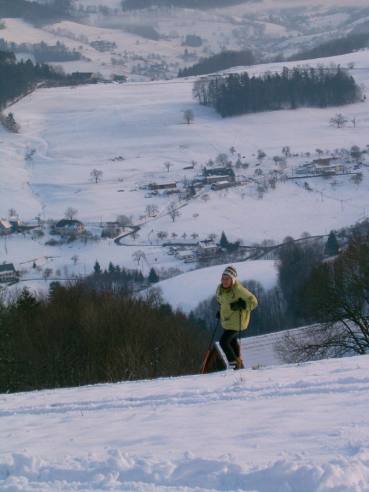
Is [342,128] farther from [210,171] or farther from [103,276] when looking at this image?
[103,276]

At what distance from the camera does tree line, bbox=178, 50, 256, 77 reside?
401ft

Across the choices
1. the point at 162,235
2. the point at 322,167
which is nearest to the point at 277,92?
the point at 322,167

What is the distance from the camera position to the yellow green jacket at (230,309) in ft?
23.9

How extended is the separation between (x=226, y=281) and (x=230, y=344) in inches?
30.4

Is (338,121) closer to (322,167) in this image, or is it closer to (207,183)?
(322,167)

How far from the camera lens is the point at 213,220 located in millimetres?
44281

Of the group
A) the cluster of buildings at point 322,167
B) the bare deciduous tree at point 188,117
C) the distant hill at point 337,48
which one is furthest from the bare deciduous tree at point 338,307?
the distant hill at point 337,48

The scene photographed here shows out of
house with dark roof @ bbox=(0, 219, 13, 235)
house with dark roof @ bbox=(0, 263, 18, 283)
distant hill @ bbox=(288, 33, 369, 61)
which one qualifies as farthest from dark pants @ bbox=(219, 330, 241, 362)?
distant hill @ bbox=(288, 33, 369, 61)

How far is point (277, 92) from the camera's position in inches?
3191

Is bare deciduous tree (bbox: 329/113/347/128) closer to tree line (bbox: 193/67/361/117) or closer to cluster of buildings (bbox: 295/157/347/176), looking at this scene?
tree line (bbox: 193/67/361/117)

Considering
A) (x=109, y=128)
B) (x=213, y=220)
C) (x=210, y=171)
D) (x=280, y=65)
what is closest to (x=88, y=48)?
(x=280, y=65)

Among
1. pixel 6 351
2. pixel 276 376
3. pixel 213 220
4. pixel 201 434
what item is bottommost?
pixel 213 220

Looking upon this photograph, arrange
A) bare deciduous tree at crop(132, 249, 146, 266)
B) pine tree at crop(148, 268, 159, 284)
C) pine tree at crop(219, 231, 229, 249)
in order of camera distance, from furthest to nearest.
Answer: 1. pine tree at crop(219, 231, 229, 249)
2. bare deciduous tree at crop(132, 249, 146, 266)
3. pine tree at crop(148, 268, 159, 284)

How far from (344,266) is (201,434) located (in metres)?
10.8
